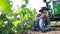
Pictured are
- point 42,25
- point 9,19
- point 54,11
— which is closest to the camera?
point 9,19

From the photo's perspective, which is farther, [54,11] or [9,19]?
[54,11]

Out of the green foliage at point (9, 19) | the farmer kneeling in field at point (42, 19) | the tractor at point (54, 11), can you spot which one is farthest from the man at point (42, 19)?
the green foliage at point (9, 19)

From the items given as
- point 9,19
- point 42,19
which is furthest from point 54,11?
point 9,19

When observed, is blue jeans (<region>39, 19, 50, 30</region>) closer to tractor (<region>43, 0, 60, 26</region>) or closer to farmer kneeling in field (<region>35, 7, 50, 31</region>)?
farmer kneeling in field (<region>35, 7, 50, 31</region>)

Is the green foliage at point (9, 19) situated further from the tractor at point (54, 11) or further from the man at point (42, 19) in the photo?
the tractor at point (54, 11)

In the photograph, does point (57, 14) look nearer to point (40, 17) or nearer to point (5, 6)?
point (40, 17)

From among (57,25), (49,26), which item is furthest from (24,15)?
(57,25)

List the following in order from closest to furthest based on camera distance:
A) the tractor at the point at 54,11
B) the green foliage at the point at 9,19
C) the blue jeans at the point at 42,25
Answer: the green foliage at the point at 9,19 → the blue jeans at the point at 42,25 → the tractor at the point at 54,11

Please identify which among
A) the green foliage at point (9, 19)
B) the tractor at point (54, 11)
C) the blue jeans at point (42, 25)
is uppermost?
the green foliage at point (9, 19)

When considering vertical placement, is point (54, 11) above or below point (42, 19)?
above

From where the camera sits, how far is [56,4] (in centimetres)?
404

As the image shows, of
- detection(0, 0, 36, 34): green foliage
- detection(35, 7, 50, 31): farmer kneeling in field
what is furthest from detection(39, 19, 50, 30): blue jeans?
detection(0, 0, 36, 34): green foliage

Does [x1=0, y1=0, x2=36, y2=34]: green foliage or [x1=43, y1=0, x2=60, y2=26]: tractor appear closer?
[x1=0, y1=0, x2=36, y2=34]: green foliage

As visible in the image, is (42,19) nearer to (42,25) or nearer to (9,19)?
(42,25)
